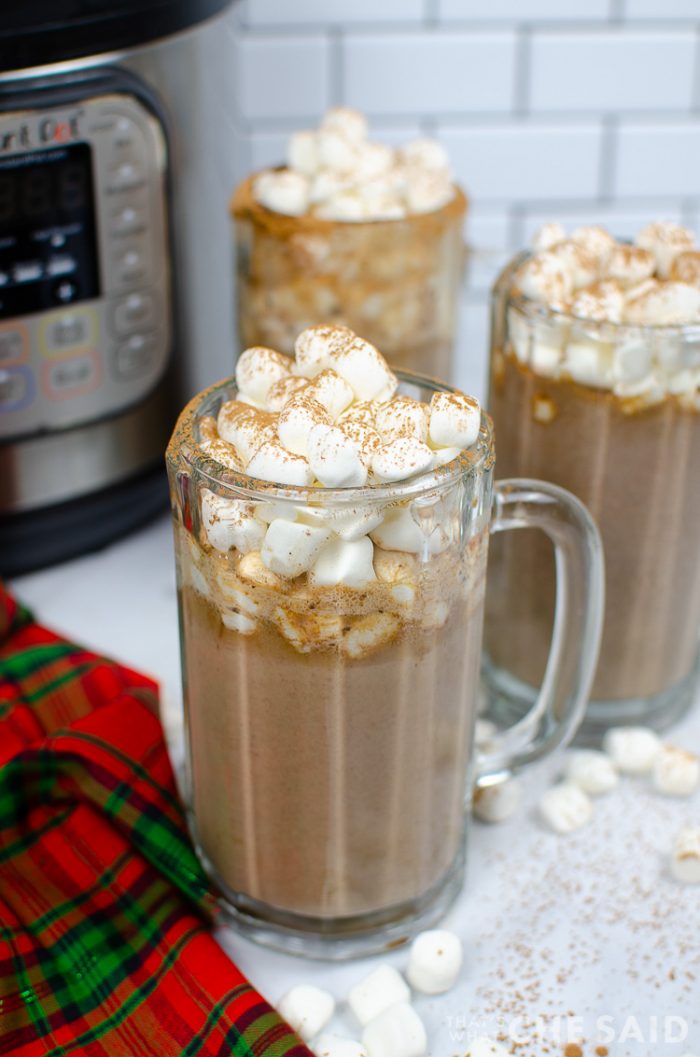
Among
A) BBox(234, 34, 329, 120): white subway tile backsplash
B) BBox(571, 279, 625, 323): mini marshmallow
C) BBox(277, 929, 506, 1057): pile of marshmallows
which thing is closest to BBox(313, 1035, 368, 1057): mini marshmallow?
BBox(277, 929, 506, 1057): pile of marshmallows

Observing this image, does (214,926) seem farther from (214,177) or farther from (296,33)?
(296,33)

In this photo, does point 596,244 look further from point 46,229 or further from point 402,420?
point 46,229

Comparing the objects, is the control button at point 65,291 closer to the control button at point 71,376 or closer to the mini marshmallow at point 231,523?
the control button at point 71,376

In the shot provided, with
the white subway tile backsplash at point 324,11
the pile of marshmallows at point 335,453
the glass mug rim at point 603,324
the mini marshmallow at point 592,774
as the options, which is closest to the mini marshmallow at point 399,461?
the pile of marshmallows at point 335,453

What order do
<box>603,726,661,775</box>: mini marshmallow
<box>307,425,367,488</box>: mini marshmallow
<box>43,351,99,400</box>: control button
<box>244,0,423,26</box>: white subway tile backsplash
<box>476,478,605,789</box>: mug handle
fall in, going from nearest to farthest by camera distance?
1. <box>307,425,367,488</box>: mini marshmallow
2. <box>476,478,605,789</box>: mug handle
3. <box>603,726,661,775</box>: mini marshmallow
4. <box>43,351,99,400</box>: control button
5. <box>244,0,423,26</box>: white subway tile backsplash

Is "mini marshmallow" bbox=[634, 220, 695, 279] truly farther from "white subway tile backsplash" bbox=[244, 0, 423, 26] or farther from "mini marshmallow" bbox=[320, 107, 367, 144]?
"white subway tile backsplash" bbox=[244, 0, 423, 26]

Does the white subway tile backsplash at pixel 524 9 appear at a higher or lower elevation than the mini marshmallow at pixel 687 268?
higher
